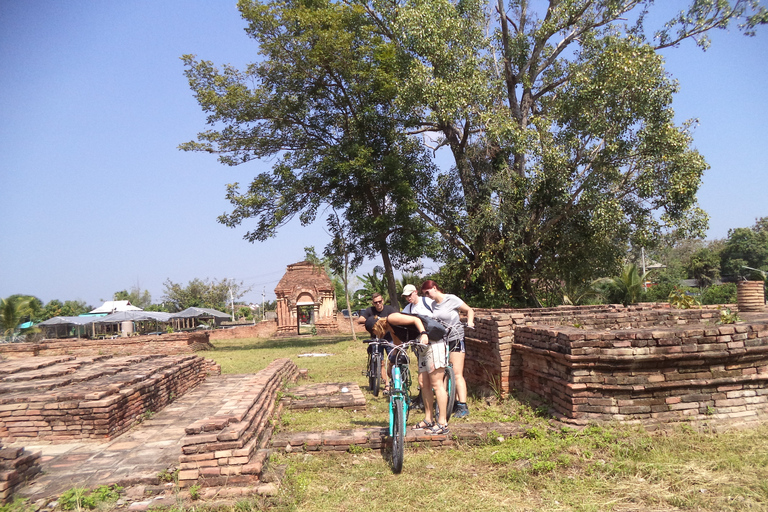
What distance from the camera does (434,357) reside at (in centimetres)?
527

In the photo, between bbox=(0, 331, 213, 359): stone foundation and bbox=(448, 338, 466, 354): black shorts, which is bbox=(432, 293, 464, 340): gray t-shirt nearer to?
bbox=(448, 338, 466, 354): black shorts

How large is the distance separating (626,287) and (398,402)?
21.8 m

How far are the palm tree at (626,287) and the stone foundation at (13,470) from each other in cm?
2189

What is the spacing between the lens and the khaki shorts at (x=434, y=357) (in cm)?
527

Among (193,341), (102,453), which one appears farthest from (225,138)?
(102,453)

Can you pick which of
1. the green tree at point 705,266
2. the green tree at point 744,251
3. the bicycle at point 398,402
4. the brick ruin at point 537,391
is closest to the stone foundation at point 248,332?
the brick ruin at point 537,391

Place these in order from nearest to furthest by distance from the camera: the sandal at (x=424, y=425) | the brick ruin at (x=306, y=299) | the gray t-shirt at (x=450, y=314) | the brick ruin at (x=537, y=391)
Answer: the brick ruin at (x=537, y=391) < the sandal at (x=424, y=425) < the gray t-shirt at (x=450, y=314) < the brick ruin at (x=306, y=299)

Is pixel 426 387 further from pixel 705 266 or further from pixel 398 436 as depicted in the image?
pixel 705 266

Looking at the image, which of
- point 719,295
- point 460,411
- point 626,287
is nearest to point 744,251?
point 719,295

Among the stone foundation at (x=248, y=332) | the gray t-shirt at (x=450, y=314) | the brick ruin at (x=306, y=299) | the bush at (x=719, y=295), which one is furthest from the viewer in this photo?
the brick ruin at (x=306, y=299)

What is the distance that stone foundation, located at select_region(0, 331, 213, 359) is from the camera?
2003 cm

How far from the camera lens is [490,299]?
1873cm

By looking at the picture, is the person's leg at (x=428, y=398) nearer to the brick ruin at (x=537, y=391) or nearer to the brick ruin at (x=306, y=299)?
the brick ruin at (x=537, y=391)

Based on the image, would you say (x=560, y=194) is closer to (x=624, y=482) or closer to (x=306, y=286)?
(x=624, y=482)
